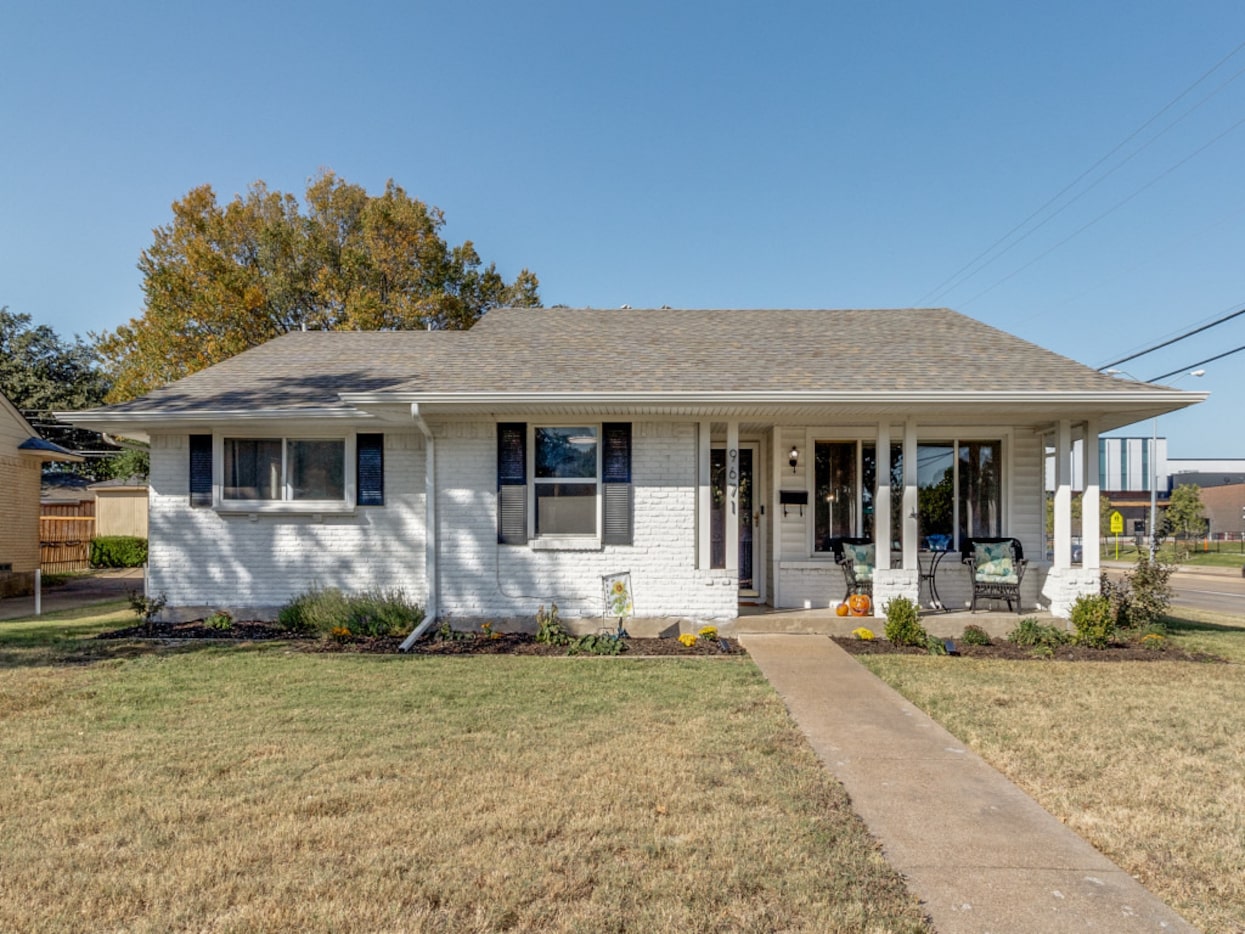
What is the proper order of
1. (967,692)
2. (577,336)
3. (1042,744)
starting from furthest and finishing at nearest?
1. (577,336)
2. (967,692)
3. (1042,744)

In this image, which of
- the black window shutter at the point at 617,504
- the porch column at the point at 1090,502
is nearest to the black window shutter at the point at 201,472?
the black window shutter at the point at 617,504

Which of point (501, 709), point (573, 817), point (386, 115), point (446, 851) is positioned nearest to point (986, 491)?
point (501, 709)

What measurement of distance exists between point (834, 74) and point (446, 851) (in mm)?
15463

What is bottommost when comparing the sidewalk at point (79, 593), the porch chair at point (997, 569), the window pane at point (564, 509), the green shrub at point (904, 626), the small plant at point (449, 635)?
the sidewalk at point (79, 593)

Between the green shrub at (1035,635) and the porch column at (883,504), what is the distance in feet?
5.48

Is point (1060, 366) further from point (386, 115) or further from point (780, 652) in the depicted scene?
point (386, 115)

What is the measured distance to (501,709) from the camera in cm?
562

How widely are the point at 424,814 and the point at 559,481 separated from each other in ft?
18.9

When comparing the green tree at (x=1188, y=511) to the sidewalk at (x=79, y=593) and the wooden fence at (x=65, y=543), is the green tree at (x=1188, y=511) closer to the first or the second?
the sidewalk at (x=79, y=593)

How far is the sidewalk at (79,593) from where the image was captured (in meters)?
12.5

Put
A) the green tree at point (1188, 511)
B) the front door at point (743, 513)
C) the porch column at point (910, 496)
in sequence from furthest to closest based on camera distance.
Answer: the green tree at point (1188, 511), the front door at point (743, 513), the porch column at point (910, 496)

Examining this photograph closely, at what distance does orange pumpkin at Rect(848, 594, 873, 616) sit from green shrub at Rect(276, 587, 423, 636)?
5.62 m

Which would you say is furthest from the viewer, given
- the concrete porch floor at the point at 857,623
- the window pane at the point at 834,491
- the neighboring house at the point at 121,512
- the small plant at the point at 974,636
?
the neighboring house at the point at 121,512

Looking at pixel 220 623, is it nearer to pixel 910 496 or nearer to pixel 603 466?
pixel 603 466
